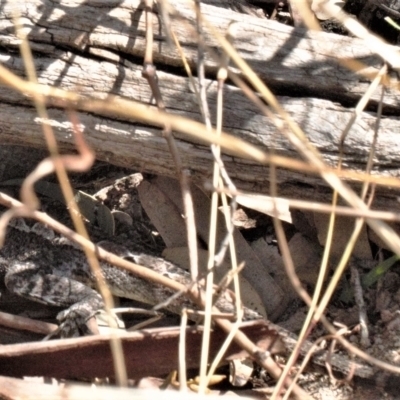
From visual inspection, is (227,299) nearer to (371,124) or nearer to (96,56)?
(371,124)

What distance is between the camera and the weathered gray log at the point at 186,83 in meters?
2.71

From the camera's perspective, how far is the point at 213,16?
292 cm

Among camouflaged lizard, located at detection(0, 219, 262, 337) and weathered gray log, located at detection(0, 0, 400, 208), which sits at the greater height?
weathered gray log, located at detection(0, 0, 400, 208)

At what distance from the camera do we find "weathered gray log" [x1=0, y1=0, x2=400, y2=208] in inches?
106

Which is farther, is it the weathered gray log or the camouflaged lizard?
the camouflaged lizard

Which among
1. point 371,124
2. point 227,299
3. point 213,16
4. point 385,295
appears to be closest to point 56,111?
point 213,16

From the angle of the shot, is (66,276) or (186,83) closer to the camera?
(186,83)

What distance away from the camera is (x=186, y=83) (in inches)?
111

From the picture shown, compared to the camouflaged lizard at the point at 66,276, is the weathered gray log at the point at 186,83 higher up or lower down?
higher up

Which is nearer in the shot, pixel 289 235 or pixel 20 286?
pixel 289 235

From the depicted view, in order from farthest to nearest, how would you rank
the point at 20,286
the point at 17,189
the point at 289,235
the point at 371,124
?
the point at 17,189, the point at 20,286, the point at 289,235, the point at 371,124

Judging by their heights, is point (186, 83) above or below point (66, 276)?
above

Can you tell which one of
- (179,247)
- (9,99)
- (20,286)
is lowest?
(20,286)

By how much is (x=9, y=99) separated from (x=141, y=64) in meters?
0.64
